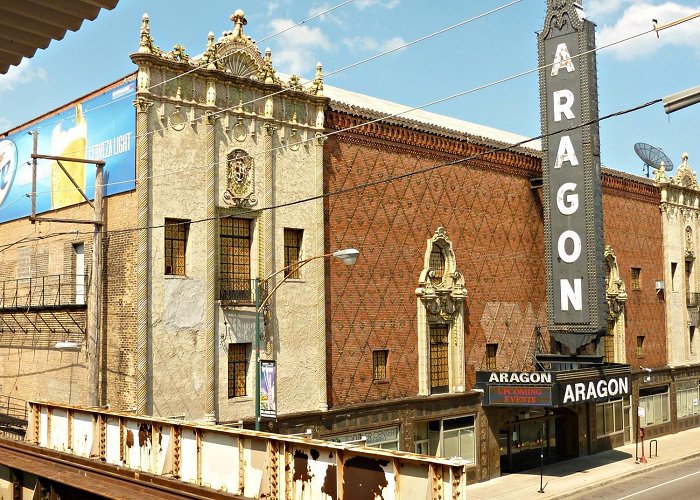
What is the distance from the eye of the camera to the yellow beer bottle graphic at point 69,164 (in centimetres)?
2555

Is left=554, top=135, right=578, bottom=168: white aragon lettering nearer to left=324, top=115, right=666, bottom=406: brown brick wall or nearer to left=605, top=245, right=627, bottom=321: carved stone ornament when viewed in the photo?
left=324, top=115, right=666, bottom=406: brown brick wall

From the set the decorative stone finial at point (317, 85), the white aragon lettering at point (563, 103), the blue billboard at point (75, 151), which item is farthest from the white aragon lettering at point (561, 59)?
the blue billboard at point (75, 151)

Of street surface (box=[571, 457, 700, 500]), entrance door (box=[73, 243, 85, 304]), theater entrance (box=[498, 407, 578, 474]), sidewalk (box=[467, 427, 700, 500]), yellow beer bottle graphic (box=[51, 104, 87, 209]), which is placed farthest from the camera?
theater entrance (box=[498, 407, 578, 474])

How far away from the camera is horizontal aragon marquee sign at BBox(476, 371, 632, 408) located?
30.9 m

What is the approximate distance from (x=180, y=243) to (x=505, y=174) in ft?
59.5

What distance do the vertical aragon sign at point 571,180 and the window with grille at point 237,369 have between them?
15259 millimetres

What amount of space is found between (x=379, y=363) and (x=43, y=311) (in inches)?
496

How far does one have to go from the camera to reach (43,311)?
87.1 feet

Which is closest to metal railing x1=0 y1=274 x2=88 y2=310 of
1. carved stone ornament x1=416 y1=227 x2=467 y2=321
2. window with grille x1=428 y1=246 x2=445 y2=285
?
carved stone ornament x1=416 y1=227 x2=467 y2=321

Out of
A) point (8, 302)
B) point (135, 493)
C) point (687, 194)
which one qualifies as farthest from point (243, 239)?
point (687, 194)

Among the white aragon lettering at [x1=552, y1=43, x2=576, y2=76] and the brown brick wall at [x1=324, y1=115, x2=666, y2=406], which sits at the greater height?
the white aragon lettering at [x1=552, y1=43, x2=576, y2=76]

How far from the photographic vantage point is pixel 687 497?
94.0 ft

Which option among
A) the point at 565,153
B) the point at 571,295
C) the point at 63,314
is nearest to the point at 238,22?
the point at 63,314

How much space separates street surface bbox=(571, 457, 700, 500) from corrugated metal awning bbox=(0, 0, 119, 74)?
1115 inches
